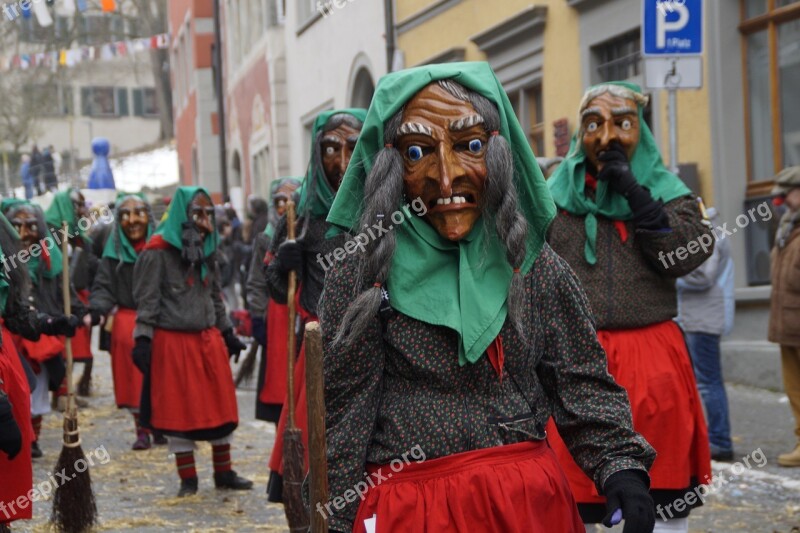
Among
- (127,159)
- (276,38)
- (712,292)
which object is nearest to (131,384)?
(712,292)

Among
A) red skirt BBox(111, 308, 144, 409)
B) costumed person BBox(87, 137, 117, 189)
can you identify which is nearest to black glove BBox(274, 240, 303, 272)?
red skirt BBox(111, 308, 144, 409)

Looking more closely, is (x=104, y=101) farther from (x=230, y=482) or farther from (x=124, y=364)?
(x=230, y=482)

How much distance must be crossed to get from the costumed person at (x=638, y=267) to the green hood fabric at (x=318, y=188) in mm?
1192

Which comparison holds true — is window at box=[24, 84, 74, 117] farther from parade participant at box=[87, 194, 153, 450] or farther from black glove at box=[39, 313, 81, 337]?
black glove at box=[39, 313, 81, 337]

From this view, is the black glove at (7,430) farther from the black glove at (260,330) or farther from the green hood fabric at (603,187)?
the black glove at (260,330)

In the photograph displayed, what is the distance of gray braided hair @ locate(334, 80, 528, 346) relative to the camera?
3.23 m

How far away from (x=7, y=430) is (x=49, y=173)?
133ft

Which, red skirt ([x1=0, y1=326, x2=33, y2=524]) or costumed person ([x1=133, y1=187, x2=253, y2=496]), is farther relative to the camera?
costumed person ([x1=133, y1=187, x2=253, y2=496])

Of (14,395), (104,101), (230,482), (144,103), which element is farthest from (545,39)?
(144,103)

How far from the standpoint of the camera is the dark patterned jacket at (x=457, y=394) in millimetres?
3229

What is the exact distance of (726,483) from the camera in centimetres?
800

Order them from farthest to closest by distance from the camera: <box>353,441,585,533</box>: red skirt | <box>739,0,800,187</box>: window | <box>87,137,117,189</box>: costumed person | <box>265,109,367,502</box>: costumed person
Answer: <box>87,137,117,189</box>: costumed person
<box>739,0,800,187</box>: window
<box>265,109,367,502</box>: costumed person
<box>353,441,585,533</box>: red skirt

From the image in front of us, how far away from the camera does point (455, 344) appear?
128 inches

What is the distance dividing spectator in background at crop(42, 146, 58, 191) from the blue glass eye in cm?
4176
